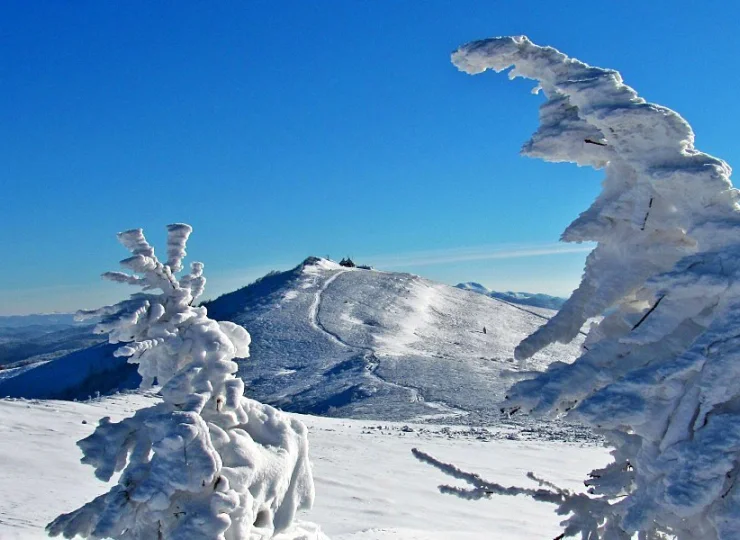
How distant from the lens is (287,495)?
6.14 meters

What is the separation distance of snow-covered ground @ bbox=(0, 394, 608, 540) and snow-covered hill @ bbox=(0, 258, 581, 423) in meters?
6.46

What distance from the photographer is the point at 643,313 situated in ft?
11.8

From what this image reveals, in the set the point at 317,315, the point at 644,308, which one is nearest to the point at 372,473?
the point at 644,308

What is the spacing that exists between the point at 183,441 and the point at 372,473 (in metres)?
12.8

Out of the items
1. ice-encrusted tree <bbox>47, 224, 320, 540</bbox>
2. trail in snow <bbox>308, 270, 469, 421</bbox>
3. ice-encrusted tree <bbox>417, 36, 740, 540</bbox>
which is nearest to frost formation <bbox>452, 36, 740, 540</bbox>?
ice-encrusted tree <bbox>417, 36, 740, 540</bbox>

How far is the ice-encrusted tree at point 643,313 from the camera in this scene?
2.92m

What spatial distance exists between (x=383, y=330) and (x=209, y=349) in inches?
1640

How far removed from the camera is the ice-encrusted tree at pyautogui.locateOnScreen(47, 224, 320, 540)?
485 centimetres

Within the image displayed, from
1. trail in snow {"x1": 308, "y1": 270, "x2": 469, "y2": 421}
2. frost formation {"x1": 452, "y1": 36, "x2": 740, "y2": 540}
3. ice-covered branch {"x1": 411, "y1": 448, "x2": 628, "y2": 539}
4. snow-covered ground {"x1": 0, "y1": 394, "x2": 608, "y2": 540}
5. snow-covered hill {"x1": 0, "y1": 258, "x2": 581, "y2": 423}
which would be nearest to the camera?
frost formation {"x1": 452, "y1": 36, "x2": 740, "y2": 540}

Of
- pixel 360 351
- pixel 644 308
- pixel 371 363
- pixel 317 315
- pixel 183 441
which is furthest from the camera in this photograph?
pixel 317 315

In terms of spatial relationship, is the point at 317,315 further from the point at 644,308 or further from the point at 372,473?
the point at 644,308

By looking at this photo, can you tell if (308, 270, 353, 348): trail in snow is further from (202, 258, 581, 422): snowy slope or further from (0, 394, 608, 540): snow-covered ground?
(0, 394, 608, 540): snow-covered ground

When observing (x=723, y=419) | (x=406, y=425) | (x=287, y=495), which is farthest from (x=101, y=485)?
(x=406, y=425)

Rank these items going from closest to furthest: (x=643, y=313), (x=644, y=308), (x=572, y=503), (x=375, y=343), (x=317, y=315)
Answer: (x=643, y=313) → (x=572, y=503) → (x=644, y=308) → (x=375, y=343) → (x=317, y=315)
